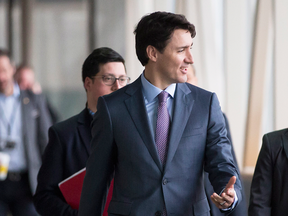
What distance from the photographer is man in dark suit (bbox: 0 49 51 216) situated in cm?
354

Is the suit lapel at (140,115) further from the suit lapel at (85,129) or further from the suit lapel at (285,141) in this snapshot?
the suit lapel at (285,141)

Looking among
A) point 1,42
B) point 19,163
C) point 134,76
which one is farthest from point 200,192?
point 1,42

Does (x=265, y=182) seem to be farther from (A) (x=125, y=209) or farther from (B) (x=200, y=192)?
(A) (x=125, y=209)

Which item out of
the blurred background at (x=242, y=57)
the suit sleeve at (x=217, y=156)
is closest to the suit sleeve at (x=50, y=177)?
the suit sleeve at (x=217, y=156)

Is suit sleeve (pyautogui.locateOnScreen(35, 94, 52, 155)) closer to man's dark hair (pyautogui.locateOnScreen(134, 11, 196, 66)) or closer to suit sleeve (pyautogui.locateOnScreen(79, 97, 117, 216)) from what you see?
suit sleeve (pyautogui.locateOnScreen(79, 97, 117, 216))

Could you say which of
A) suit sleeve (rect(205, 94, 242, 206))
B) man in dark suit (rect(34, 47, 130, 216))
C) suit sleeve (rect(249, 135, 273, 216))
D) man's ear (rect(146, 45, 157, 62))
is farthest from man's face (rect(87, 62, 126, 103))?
suit sleeve (rect(249, 135, 273, 216))

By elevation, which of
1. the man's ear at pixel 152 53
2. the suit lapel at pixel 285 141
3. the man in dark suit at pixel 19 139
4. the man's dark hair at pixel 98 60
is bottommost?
the man in dark suit at pixel 19 139

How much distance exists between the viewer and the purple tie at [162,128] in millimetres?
1652

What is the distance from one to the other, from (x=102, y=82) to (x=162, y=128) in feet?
2.65

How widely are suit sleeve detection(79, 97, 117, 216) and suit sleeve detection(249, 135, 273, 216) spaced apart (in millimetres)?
953

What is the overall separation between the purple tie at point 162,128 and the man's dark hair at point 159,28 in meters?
0.22

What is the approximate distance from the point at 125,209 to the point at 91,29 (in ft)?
18.1

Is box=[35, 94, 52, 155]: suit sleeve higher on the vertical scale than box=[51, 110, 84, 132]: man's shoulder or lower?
lower

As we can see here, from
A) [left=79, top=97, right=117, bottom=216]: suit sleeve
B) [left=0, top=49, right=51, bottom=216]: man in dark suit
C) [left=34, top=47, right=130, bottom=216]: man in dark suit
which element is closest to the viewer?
[left=79, top=97, right=117, bottom=216]: suit sleeve
